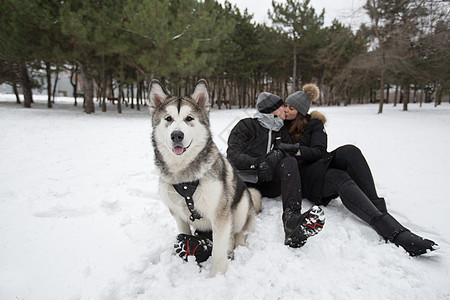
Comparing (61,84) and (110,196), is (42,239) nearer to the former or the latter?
(110,196)

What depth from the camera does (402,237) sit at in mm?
1889

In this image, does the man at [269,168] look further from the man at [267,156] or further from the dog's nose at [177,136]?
the dog's nose at [177,136]

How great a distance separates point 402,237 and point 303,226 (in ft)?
2.79

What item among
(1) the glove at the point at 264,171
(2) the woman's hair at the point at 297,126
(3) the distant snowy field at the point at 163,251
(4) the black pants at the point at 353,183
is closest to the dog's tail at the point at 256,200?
(3) the distant snowy field at the point at 163,251

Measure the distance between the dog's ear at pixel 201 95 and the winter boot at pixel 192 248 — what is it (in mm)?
1201

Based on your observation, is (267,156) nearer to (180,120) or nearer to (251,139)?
(251,139)

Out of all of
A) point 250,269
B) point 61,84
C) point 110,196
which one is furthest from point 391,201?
point 61,84

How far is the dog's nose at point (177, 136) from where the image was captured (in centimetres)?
166

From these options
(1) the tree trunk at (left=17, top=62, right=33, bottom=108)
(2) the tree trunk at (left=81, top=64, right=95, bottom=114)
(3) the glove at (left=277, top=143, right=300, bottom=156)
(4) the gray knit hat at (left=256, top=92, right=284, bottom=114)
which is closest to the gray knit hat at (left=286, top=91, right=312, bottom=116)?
(4) the gray knit hat at (left=256, top=92, right=284, bottom=114)

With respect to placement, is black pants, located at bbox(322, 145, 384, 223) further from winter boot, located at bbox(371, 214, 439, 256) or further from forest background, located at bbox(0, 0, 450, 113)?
forest background, located at bbox(0, 0, 450, 113)

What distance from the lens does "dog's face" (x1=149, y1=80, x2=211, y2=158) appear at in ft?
5.60

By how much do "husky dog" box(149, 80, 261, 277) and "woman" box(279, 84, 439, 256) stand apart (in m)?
1.15

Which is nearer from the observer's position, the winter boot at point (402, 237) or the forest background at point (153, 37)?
the winter boot at point (402, 237)

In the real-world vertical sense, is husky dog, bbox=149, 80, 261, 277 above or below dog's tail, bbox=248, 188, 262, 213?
above
